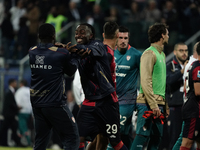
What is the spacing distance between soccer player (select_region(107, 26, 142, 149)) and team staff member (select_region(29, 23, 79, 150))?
1896 mm

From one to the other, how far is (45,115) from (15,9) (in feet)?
46.1

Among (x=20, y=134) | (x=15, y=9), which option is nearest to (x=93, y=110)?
(x=20, y=134)

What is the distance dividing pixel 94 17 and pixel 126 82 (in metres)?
7.89

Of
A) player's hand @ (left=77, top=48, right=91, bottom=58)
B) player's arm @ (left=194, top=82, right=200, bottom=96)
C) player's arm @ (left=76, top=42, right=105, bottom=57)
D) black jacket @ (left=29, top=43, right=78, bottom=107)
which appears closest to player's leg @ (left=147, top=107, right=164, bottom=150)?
player's arm @ (left=194, top=82, right=200, bottom=96)

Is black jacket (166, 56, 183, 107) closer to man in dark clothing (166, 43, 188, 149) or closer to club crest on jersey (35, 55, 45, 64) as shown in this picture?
man in dark clothing (166, 43, 188, 149)

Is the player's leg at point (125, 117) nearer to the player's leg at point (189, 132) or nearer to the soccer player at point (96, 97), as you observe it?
the player's leg at point (189, 132)

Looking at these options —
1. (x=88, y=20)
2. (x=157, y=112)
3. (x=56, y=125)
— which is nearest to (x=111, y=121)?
(x=56, y=125)

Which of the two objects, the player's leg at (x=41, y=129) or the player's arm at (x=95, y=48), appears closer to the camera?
the player's arm at (x=95, y=48)

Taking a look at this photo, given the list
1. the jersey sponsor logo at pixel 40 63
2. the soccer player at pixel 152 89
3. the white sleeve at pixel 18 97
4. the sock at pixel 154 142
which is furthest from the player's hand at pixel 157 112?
the white sleeve at pixel 18 97

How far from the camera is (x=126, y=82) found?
28.8ft

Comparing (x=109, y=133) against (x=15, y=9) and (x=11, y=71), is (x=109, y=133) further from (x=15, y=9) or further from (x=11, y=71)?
(x=15, y=9)

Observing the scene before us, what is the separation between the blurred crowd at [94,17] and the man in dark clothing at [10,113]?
243 centimetres

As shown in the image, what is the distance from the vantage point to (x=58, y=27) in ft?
56.9

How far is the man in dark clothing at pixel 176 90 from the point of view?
9.71 m
